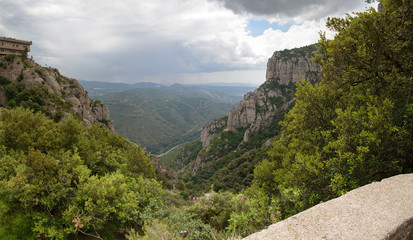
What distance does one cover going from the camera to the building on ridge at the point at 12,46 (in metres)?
58.4

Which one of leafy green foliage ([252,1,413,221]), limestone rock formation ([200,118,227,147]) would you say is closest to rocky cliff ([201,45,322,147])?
limestone rock formation ([200,118,227,147])

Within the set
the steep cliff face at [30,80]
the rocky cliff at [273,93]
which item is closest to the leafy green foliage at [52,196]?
the steep cliff face at [30,80]

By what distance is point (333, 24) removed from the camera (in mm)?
10422

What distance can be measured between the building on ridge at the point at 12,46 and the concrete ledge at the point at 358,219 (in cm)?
8960

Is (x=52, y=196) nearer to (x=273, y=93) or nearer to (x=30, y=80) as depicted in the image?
(x=30, y=80)

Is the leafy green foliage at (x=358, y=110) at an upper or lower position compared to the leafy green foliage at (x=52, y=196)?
upper

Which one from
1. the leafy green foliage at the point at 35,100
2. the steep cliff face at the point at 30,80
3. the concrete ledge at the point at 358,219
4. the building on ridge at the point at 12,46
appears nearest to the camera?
the concrete ledge at the point at 358,219

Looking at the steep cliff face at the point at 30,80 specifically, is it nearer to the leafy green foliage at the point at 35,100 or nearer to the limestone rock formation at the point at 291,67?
the leafy green foliage at the point at 35,100

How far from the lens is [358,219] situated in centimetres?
552

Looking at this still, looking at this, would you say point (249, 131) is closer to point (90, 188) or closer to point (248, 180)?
point (248, 180)

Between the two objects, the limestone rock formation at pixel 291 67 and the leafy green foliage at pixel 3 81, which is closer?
the leafy green foliage at pixel 3 81

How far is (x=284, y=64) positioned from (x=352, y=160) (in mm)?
166789

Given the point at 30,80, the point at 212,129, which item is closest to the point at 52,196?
the point at 30,80

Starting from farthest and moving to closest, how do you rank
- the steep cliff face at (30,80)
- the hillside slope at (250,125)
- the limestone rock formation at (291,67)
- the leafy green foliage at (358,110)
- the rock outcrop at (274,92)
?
1. the limestone rock formation at (291,67)
2. the rock outcrop at (274,92)
3. the hillside slope at (250,125)
4. the steep cliff face at (30,80)
5. the leafy green foliage at (358,110)
